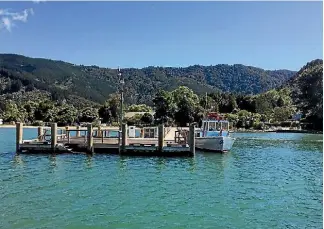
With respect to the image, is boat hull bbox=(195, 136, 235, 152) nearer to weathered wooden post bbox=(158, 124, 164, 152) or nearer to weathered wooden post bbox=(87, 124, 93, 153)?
weathered wooden post bbox=(158, 124, 164, 152)

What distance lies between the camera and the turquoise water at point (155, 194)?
16.7 metres

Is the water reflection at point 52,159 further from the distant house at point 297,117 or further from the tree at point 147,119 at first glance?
the distant house at point 297,117

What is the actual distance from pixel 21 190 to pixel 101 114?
12901cm

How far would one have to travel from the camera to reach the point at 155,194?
21516 mm

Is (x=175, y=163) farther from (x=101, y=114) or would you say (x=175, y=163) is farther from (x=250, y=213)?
(x=101, y=114)

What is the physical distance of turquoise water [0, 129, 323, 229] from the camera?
16.7 m

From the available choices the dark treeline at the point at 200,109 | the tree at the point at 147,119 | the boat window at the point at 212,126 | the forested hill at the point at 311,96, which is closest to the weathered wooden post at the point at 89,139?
the boat window at the point at 212,126

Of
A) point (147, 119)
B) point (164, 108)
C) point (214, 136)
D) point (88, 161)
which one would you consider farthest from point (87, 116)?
point (88, 161)

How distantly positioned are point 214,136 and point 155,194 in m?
23.7

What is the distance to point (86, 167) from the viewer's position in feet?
100

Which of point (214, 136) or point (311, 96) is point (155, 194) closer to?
point (214, 136)

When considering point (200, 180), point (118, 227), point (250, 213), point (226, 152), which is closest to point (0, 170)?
point (200, 180)

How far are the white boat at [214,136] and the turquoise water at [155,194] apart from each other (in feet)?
27.2

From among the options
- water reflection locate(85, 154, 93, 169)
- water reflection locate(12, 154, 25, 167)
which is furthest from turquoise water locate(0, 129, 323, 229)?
water reflection locate(12, 154, 25, 167)
